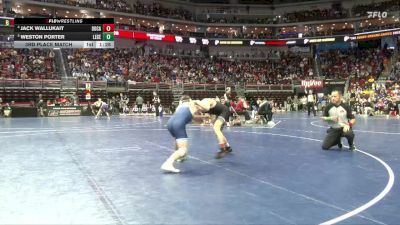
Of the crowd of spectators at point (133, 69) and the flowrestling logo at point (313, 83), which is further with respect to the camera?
the flowrestling logo at point (313, 83)

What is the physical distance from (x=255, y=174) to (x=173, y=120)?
184cm

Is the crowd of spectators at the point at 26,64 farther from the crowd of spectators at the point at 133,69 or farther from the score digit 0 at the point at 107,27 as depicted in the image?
the score digit 0 at the point at 107,27

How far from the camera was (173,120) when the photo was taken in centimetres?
801

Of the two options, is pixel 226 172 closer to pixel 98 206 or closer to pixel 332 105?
pixel 98 206

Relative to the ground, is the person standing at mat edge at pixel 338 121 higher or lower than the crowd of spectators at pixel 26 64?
lower

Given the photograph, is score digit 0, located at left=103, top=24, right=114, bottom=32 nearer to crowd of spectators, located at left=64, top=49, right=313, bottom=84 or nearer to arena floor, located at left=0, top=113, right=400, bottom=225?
arena floor, located at left=0, top=113, right=400, bottom=225

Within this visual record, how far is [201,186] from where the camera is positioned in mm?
6621
